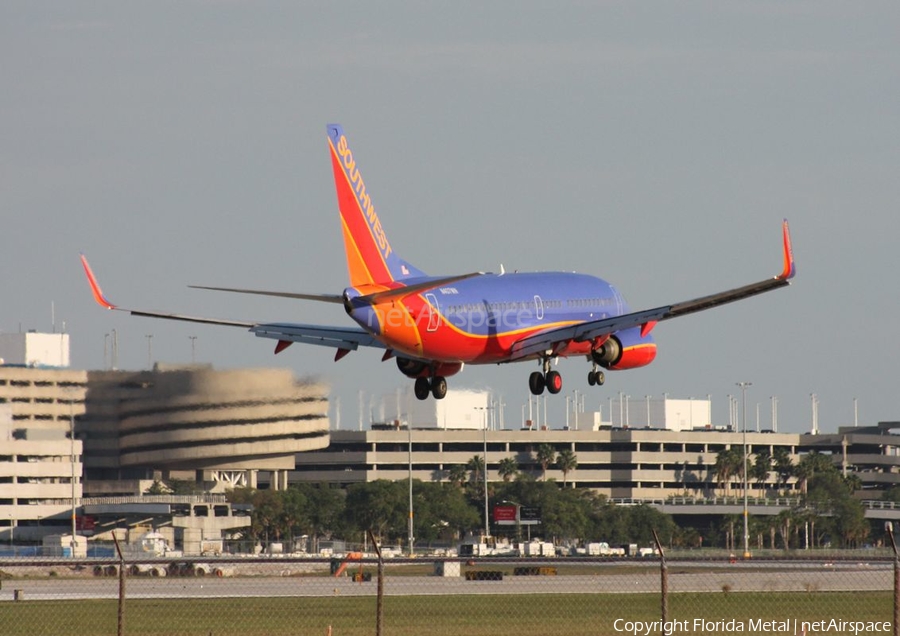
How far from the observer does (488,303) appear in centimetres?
6912

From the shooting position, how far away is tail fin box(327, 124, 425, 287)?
6650 centimetres

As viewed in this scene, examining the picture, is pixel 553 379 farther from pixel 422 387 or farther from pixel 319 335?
pixel 319 335

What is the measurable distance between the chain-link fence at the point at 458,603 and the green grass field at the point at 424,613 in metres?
0.07

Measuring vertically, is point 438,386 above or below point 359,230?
below

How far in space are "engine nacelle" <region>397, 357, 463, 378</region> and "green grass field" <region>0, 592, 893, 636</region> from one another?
10007 millimetres

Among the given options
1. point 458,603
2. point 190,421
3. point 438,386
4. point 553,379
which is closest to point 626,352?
point 553,379

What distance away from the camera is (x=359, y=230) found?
67.3m

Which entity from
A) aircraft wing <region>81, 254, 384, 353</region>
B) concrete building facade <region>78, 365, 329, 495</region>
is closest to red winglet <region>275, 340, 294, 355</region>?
aircraft wing <region>81, 254, 384, 353</region>

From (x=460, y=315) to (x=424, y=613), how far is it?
1257cm

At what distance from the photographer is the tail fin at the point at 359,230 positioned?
66.5 metres

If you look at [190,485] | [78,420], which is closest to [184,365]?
[78,420]

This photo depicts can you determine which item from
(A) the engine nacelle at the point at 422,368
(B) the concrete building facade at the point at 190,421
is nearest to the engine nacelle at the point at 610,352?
(A) the engine nacelle at the point at 422,368

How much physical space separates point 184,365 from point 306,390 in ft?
55.4

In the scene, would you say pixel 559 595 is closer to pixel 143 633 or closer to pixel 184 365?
pixel 143 633
